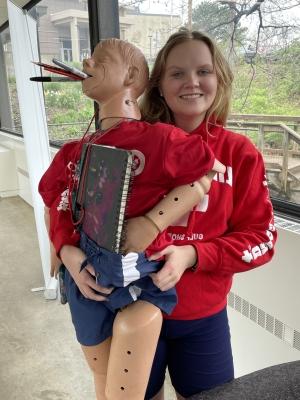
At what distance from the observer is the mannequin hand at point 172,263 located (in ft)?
2.61

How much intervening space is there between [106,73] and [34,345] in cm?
185

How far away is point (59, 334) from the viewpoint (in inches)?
88.5

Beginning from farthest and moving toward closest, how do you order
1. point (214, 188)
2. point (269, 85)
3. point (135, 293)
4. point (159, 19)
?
point (159, 19)
point (269, 85)
point (214, 188)
point (135, 293)

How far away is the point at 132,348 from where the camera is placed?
77 centimetres

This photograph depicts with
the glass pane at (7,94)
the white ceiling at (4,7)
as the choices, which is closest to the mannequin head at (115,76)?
the white ceiling at (4,7)

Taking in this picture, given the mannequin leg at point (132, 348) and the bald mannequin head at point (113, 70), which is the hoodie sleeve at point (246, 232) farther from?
the bald mannequin head at point (113, 70)

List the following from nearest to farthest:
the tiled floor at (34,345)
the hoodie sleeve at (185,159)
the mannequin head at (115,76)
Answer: the hoodie sleeve at (185,159), the mannequin head at (115,76), the tiled floor at (34,345)

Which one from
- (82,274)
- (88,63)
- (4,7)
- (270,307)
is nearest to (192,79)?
(88,63)

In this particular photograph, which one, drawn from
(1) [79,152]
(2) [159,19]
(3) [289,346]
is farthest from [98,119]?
(2) [159,19]

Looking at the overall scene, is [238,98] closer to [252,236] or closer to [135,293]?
[252,236]

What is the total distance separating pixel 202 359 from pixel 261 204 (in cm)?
44

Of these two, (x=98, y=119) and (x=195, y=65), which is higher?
(x=195, y=65)

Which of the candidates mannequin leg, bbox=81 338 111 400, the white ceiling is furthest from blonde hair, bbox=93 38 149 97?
the white ceiling

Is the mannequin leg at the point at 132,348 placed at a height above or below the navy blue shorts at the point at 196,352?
above
